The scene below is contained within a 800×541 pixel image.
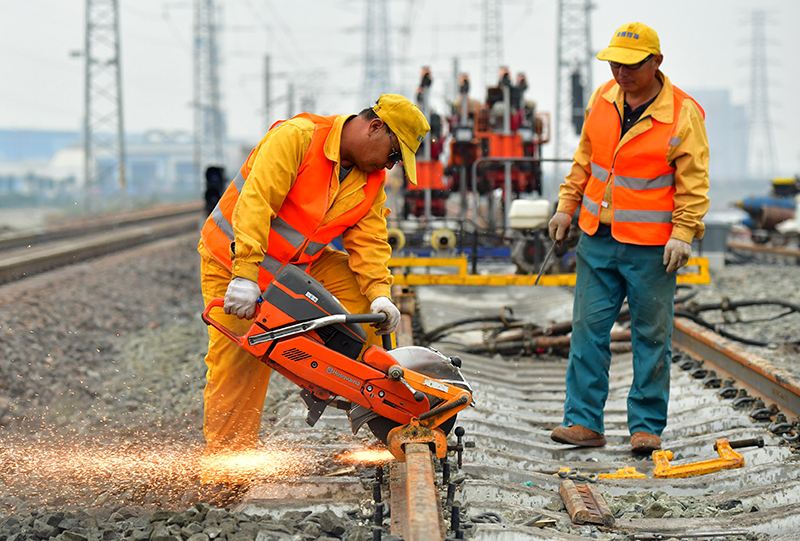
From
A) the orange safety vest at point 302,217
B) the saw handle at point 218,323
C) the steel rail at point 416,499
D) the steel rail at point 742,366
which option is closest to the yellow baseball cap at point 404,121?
the orange safety vest at point 302,217

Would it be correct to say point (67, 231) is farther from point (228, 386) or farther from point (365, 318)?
point (365, 318)

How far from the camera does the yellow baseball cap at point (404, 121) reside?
4.13 metres

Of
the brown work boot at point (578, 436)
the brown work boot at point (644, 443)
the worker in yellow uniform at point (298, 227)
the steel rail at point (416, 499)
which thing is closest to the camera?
the steel rail at point (416, 499)

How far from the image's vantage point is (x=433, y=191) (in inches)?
511

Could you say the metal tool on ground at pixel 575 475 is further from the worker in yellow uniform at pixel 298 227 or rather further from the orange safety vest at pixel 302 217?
the orange safety vest at pixel 302 217

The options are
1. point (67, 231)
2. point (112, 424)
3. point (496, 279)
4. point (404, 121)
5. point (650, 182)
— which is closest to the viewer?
point (404, 121)

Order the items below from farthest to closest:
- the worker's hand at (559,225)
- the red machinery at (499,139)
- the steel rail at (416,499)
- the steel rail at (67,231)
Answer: the steel rail at (67,231), the red machinery at (499,139), the worker's hand at (559,225), the steel rail at (416,499)

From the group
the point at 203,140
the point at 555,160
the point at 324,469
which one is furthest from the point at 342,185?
the point at 203,140

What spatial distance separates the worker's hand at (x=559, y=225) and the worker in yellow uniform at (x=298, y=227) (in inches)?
38.9

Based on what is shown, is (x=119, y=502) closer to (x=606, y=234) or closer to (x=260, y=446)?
(x=260, y=446)

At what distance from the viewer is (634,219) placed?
195 inches

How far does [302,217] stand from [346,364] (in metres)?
0.66

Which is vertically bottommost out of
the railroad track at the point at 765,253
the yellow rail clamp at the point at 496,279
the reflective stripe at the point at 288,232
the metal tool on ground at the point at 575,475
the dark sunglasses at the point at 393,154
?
the railroad track at the point at 765,253

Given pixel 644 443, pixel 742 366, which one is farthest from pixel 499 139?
pixel 644 443
